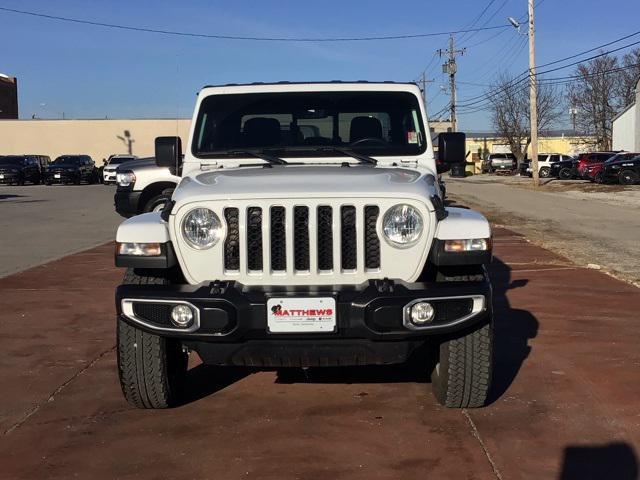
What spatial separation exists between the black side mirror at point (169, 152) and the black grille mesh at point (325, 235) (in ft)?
6.60

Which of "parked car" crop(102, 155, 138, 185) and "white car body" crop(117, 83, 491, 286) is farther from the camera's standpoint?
"parked car" crop(102, 155, 138, 185)

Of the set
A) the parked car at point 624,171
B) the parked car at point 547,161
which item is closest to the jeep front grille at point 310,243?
the parked car at point 624,171

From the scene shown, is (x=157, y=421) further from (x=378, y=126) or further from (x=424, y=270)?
(x=378, y=126)

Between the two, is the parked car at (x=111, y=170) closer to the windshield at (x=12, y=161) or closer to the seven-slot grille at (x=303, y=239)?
the windshield at (x=12, y=161)

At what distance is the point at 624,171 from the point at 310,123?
1318 inches

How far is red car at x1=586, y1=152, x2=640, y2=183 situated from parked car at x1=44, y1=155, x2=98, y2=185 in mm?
27417

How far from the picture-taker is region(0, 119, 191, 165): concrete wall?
63812mm

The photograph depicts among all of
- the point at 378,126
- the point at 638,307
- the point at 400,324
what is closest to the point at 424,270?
the point at 400,324

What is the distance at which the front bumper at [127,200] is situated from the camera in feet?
37.4

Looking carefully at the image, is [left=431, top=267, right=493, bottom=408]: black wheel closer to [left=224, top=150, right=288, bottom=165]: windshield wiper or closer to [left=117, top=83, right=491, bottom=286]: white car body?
[left=117, top=83, right=491, bottom=286]: white car body

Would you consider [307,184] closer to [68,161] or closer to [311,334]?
[311,334]

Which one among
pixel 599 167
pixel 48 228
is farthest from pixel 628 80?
pixel 48 228

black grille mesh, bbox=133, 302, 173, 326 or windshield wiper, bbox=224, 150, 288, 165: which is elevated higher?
windshield wiper, bbox=224, 150, 288, 165

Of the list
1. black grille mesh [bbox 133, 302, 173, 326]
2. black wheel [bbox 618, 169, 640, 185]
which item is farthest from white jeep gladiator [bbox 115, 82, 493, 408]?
black wheel [bbox 618, 169, 640, 185]
